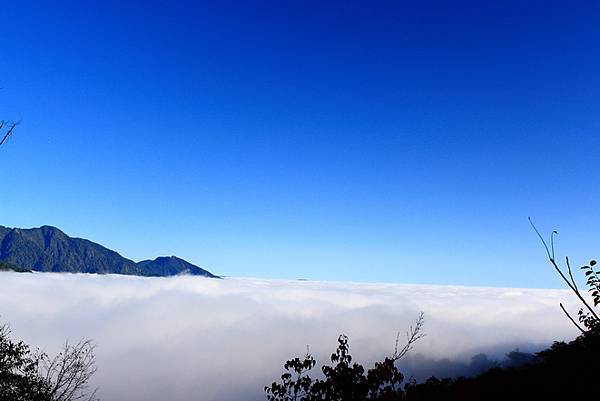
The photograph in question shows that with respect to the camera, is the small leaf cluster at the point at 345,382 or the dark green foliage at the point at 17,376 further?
the dark green foliage at the point at 17,376

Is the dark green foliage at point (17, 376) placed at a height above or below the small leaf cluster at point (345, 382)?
below

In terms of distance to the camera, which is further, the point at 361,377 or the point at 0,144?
the point at 361,377

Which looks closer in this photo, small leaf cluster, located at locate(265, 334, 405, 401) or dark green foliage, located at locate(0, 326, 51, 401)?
small leaf cluster, located at locate(265, 334, 405, 401)

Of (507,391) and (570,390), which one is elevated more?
(570,390)

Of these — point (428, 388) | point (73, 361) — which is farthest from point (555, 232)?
point (73, 361)

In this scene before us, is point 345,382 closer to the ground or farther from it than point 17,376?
farther from it

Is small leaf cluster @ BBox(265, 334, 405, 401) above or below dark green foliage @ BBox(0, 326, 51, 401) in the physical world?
above

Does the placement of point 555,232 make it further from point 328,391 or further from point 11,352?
point 11,352

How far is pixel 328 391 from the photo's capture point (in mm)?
21031

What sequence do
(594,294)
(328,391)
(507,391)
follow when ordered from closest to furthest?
(594,294)
(328,391)
(507,391)

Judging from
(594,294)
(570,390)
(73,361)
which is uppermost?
(594,294)

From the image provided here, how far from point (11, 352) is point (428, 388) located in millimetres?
31249

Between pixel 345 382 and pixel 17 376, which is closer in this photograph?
pixel 345 382

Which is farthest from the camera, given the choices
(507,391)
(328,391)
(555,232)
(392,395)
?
(507,391)
